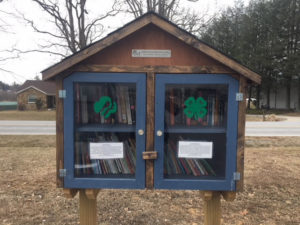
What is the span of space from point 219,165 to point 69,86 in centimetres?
124

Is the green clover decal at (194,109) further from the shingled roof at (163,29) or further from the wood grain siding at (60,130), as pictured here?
the wood grain siding at (60,130)

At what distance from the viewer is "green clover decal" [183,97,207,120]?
1843mm

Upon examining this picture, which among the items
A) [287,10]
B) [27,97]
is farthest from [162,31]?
[27,97]

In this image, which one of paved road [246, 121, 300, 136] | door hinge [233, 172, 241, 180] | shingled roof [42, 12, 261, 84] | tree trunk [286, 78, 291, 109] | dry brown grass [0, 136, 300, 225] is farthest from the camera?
tree trunk [286, 78, 291, 109]

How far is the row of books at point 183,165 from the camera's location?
1.79 metres

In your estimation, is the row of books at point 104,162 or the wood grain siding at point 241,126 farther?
the row of books at point 104,162

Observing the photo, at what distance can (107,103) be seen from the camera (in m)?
1.84

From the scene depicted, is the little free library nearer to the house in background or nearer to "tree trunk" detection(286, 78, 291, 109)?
"tree trunk" detection(286, 78, 291, 109)

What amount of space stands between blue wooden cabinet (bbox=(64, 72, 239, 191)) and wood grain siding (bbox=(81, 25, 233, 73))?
0.09 m

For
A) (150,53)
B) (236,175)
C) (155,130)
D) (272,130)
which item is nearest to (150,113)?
(155,130)

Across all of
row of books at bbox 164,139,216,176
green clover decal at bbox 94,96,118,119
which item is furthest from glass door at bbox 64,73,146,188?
row of books at bbox 164,139,216,176

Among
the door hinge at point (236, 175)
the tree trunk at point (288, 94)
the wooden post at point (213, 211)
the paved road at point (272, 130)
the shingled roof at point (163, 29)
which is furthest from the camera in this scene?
the tree trunk at point (288, 94)

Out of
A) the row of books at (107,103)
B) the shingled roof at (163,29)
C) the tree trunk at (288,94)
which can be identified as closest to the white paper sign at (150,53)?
the shingled roof at (163,29)

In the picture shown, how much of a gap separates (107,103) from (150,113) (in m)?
0.38
